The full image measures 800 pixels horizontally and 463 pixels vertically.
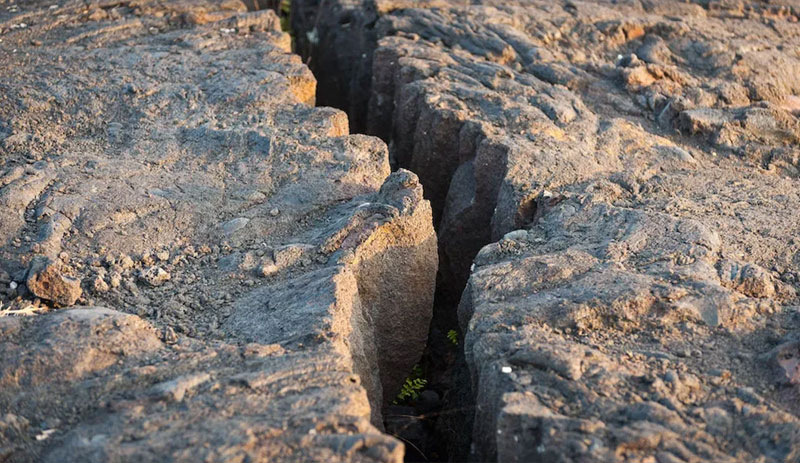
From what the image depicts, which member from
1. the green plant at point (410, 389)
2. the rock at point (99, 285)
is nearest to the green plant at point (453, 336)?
the green plant at point (410, 389)

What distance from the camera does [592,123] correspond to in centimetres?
425

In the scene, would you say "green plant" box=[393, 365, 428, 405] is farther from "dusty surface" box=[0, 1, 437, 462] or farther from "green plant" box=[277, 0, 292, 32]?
"green plant" box=[277, 0, 292, 32]

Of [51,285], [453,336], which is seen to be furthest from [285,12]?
[51,285]

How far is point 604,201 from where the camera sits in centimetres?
358

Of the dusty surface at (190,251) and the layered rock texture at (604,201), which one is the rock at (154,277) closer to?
the dusty surface at (190,251)

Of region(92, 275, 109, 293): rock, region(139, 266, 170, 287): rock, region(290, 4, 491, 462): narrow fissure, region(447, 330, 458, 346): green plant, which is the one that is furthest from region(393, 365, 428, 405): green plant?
region(92, 275, 109, 293): rock

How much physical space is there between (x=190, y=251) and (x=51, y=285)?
0.54m

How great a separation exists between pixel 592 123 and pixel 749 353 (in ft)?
5.94

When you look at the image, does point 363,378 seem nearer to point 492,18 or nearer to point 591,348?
point 591,348

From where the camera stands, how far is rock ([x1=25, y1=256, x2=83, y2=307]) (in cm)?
294

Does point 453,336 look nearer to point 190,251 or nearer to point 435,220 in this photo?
point 435,220

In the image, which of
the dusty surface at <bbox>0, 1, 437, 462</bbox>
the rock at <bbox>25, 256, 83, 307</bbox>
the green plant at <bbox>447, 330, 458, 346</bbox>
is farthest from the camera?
the green plant at <bbox>447, 330, 458, 346</bbox>

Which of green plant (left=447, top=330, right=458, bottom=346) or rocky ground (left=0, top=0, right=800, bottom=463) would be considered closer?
rocky ground (left=0, top=0, right=800, bottom=463)

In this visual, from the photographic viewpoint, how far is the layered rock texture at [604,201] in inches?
97.7
